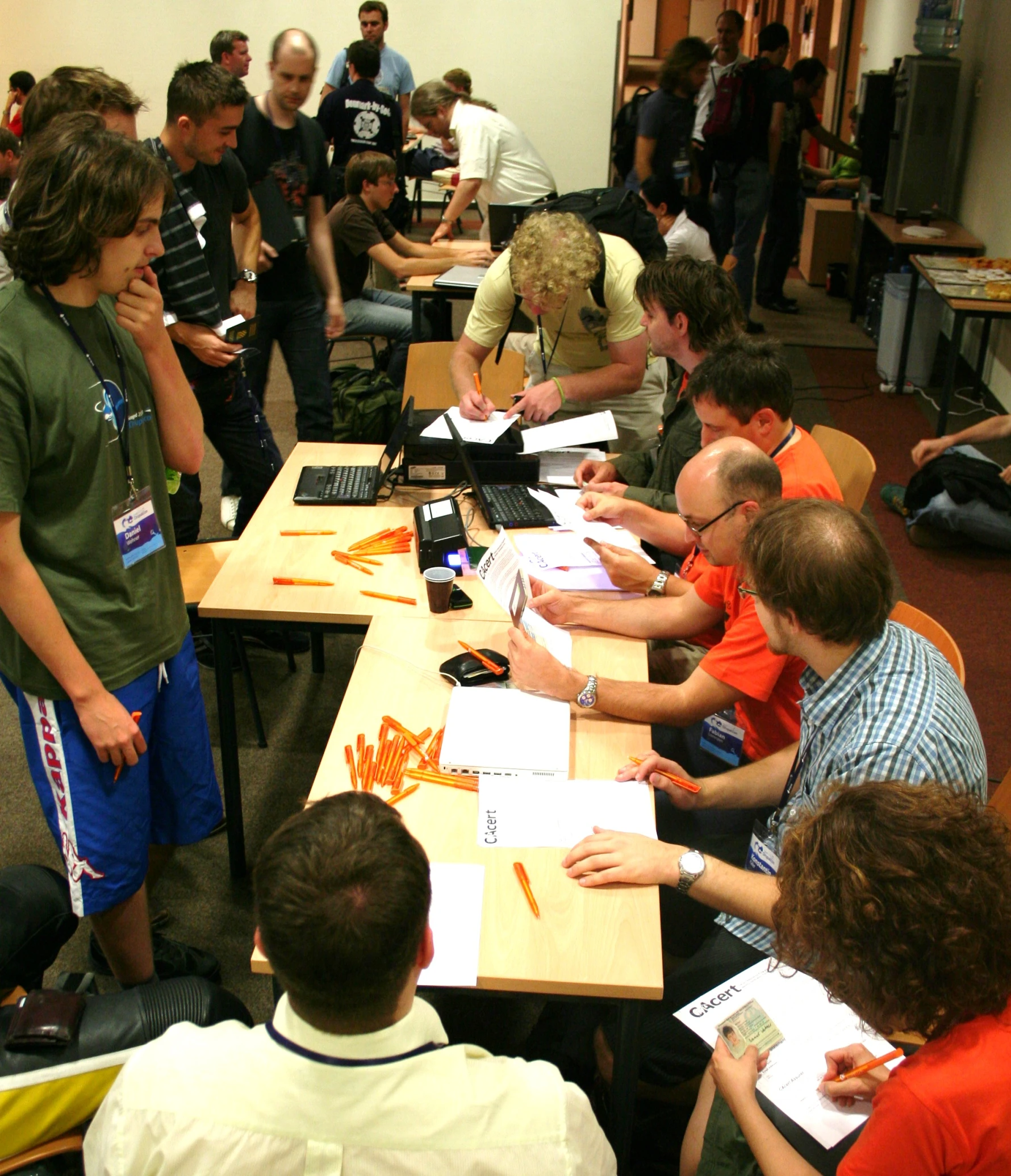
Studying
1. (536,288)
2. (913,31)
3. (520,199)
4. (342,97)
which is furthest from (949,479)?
(913,31)

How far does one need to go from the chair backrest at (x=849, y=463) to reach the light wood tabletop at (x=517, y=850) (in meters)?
0.98

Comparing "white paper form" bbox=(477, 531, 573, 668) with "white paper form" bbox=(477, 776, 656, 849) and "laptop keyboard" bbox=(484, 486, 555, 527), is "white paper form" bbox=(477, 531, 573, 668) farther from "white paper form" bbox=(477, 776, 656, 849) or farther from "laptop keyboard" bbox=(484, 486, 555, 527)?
"laptop keyboard" bbox=(484, 486, 555, 527)

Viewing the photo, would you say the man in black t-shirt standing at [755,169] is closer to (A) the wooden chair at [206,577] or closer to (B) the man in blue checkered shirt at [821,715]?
(A) the wooden chair at [206,577]

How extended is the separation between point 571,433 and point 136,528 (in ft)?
5.11

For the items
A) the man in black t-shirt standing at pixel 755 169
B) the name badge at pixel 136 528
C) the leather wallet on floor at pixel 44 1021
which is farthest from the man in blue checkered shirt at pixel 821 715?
the man in black t-shirt standing at pixel 755 169

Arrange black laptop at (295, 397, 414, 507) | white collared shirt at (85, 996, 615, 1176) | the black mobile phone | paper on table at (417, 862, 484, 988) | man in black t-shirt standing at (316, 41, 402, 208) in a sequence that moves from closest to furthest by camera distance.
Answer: white collared shirt at (85, 996, 615, 1176) < paper on table at (417, 862, 484, 988) < the black mobile phone < black laptop at (295, 397, 414, 507) < man in black t-shirt standing at (316, 41, 402, 208)

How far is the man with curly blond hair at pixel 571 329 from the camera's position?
3.20 meters

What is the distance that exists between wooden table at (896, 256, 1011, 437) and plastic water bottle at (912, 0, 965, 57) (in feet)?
7.24

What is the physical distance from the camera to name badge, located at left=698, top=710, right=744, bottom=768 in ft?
7.53

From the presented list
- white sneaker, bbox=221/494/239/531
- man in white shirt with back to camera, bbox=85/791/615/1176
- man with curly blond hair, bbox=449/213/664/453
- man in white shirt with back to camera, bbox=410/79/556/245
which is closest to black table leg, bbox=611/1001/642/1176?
man in white shirt with back to camera, bbox=85/791/615/1176

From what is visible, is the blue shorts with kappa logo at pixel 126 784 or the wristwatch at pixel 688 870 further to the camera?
the blue shorts with kappa logo at pixel 126 784

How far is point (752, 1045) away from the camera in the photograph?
A: 1531 millimetres

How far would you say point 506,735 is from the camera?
6.40 ft

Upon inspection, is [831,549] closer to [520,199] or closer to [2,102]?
[520,199]
